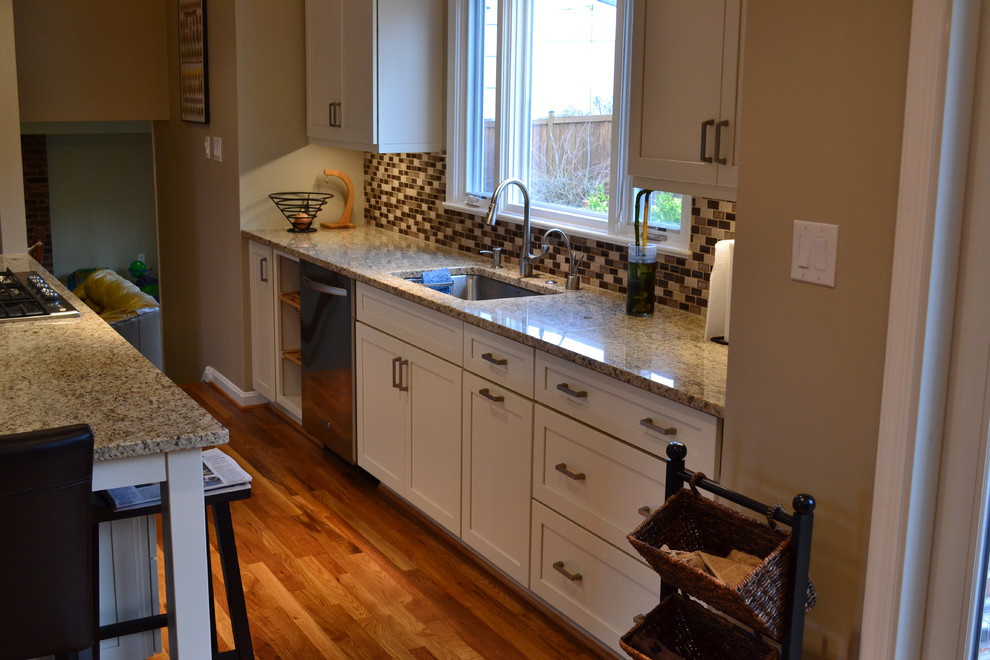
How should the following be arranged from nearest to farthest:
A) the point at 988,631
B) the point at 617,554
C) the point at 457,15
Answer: the point at 988,631 < the point at 617,554 < the point at 457,15

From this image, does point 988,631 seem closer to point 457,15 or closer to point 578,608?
point 578,608

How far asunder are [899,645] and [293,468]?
2.92 metres

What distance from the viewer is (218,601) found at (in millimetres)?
3162

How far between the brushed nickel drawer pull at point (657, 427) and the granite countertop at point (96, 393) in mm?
1013

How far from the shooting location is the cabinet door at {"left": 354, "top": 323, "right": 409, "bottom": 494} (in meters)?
3.70

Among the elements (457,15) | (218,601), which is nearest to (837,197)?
(218,601)

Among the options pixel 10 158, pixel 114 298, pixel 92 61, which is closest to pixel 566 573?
pixel 114 298

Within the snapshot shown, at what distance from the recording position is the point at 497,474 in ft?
10.3

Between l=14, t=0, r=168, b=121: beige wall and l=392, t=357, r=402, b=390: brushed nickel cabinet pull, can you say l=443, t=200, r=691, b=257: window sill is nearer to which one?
l=392, t=357, r=402, b=390: brushed nickel cabinet pull

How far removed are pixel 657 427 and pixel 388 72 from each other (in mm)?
2418

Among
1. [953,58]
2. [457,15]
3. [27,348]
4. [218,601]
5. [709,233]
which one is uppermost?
[457,15]

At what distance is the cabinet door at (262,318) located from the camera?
16.0 ft

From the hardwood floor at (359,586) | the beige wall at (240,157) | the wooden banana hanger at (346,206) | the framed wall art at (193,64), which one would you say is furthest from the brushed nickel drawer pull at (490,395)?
the framed wall art at (193,64)

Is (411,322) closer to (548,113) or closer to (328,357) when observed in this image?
(328,357)
